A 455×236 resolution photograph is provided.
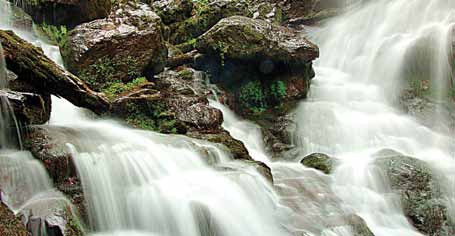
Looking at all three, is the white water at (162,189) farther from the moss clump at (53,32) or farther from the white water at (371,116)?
the moss clump at (53,32)

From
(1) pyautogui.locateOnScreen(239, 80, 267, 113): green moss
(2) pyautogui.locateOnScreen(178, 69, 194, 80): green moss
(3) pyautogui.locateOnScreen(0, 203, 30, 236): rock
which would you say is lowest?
(1) pyautogui.locateOnScreen(239, 80, 267, 113): green moss

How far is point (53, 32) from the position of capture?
10.1m

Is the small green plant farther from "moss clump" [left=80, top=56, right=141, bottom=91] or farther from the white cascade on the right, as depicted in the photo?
"moss clump" [left=80, top=56, right=141, bottom=91]

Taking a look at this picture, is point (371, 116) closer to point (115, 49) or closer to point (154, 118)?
point (154, 118)

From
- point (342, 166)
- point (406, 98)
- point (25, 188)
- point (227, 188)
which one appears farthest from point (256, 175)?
point (406, 98)

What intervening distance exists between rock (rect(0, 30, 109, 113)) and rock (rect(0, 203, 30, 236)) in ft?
7.91

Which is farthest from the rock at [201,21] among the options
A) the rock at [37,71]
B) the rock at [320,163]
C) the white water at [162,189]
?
the rock at [37,71]

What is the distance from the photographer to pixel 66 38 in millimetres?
8992

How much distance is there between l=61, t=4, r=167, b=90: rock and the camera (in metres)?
8.68

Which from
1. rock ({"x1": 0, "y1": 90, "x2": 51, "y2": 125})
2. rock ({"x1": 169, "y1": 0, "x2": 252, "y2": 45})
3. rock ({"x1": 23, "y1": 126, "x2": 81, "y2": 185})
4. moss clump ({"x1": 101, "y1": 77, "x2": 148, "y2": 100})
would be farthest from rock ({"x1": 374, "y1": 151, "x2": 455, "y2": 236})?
rock ({"x1": 169, "y1": 0, "x2": 252, "y2": 45})

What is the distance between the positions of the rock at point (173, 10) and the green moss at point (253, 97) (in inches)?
152

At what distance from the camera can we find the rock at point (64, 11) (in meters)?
9.97

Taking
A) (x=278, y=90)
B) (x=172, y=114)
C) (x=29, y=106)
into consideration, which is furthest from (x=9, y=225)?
(x=278, y=90)

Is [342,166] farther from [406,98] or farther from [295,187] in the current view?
[406,98]
